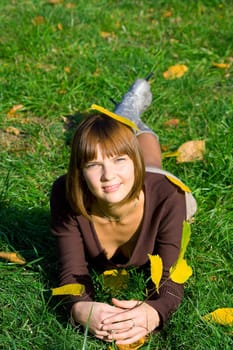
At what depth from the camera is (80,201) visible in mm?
2352

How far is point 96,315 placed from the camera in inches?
85.0

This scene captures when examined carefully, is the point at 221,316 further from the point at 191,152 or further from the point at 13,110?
the point at 13,110

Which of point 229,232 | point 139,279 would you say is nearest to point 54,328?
point 139,279

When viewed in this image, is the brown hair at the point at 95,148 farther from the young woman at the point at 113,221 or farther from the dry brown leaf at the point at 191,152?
the dry brown leaf at the point at 191,152

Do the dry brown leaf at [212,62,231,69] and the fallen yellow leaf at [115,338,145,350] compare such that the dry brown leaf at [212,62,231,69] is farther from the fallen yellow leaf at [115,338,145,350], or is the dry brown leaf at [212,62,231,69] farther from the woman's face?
the fallen yellow leaf at [115,338,145,350]

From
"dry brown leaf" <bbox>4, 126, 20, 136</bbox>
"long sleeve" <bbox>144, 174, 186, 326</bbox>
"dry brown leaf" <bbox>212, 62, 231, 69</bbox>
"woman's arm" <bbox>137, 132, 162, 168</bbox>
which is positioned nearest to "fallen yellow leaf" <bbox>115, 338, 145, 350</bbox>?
"long sleeve" <bbox>144, 174, 186, 326</bbox>

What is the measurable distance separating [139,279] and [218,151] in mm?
1009

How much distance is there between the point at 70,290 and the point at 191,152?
1.29m

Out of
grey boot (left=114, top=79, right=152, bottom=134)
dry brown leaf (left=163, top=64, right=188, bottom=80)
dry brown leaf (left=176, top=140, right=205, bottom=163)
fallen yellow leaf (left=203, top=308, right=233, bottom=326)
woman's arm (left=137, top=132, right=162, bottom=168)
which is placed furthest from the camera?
dry brown leaf (left=163, top=64, right=188, bottom=80)

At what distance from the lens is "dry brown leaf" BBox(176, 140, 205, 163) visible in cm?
326

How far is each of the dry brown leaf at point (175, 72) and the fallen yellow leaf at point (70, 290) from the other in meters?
2.04

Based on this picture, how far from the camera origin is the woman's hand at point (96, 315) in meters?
2.15

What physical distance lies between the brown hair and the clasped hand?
37 centimetres

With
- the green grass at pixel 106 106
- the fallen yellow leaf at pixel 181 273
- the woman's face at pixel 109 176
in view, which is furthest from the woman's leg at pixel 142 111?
the fallen yellow leaf at pixel 181 273
